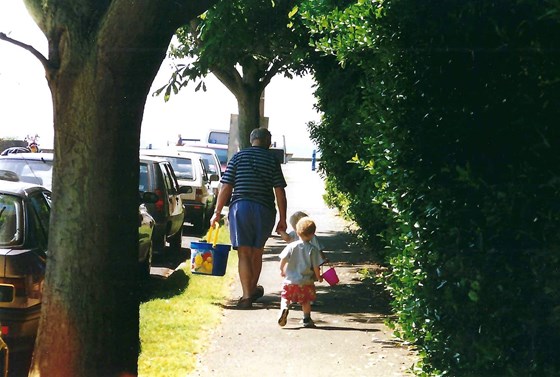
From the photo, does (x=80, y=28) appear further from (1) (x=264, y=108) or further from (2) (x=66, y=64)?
(1) (x=264, y=108)

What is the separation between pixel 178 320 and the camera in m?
10.2

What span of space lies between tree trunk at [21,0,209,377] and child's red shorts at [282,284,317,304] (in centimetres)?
388

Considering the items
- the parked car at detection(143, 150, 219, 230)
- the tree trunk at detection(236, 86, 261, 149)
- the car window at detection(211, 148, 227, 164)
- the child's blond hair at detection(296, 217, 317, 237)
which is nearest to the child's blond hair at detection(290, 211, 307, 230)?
the child's blond hair at detection(296, 217, 317, 237)

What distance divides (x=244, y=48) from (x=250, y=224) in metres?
5.65

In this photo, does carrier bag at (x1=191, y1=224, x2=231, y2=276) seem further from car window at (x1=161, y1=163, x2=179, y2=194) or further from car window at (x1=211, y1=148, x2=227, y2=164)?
car window at (x1=211, y1=148, x2=227, y2=164)

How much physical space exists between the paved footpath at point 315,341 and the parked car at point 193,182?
7.98m

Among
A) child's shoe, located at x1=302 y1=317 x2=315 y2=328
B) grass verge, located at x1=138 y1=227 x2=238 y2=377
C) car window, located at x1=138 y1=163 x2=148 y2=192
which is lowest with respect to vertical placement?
grass verge, located at x1=138 y1=227 x2=238 y2=377

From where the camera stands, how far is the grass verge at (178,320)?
8.22 meters

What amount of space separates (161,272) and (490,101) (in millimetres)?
9971

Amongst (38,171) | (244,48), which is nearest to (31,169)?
(38,171)

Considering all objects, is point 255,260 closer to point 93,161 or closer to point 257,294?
point 257,294

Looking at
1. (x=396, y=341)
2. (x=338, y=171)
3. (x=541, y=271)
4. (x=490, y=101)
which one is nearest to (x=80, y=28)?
(x=490, y=101)

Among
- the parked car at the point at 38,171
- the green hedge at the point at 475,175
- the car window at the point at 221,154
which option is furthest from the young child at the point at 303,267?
the car window at the point at 221,154

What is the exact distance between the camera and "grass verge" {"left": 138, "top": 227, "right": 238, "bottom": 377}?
27.0 feet
